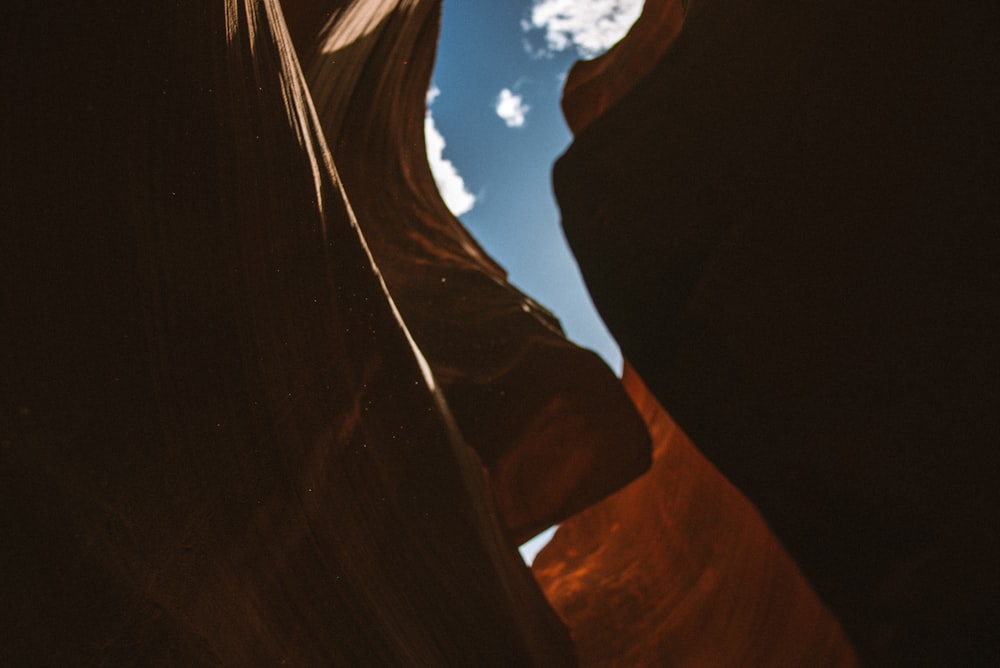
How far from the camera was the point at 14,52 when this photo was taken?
57.8 inches

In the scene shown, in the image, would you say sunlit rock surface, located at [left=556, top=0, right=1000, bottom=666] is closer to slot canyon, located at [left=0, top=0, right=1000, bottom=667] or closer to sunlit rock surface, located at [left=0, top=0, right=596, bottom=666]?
slot canyon, located at [left=0, top=0, right=1000, bottom=667]

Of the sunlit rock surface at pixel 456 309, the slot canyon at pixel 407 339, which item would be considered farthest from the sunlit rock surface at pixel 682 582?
the sunlit rock surface at pixel 456 309

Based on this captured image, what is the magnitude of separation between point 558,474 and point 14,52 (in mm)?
4564

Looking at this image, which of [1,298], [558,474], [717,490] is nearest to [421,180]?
[558,474]

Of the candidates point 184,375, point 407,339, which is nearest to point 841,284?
point 407,339

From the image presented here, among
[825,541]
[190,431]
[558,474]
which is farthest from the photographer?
[558,474]

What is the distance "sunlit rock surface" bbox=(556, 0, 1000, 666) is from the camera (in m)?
2.05

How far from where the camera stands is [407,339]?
3115mm

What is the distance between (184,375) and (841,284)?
2.56m

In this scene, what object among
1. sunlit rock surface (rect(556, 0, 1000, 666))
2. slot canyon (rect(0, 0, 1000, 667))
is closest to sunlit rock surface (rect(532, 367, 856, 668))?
slot canyon (rect(0, 0, 1000, 667))

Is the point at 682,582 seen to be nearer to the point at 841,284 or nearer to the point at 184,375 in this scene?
the point at 841,284

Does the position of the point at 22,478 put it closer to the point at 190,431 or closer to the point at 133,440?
the point at 133,440

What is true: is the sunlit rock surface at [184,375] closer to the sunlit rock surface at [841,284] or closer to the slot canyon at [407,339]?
the slot canyon at [407,339]

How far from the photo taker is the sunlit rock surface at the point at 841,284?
2053 mm
